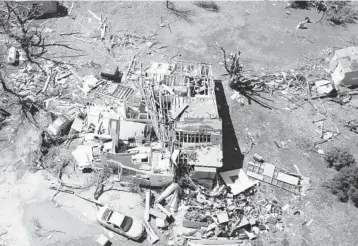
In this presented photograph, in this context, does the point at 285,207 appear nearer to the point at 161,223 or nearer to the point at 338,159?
the point at 338,159

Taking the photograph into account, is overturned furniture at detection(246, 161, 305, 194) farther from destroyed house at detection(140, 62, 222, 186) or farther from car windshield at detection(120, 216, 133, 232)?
car windshield at detection(120, 216, 133, 232)

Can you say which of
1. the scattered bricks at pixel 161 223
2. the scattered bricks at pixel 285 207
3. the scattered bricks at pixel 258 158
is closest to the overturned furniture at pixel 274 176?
the scattered bricks at pixel 258 158

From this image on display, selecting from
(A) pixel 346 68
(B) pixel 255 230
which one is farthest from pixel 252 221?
(A) pixel 346 68

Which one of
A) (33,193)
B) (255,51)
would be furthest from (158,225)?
(255,51)

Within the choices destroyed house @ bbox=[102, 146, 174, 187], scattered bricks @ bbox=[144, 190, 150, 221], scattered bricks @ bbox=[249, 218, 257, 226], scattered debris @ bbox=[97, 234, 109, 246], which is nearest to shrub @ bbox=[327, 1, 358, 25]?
scattered bricks @ bbox=[249, 218, 257, 226]

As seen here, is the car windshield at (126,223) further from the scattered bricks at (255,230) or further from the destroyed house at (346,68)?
the destroyed house at (346,68)

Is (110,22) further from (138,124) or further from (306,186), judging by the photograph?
(306,186)
